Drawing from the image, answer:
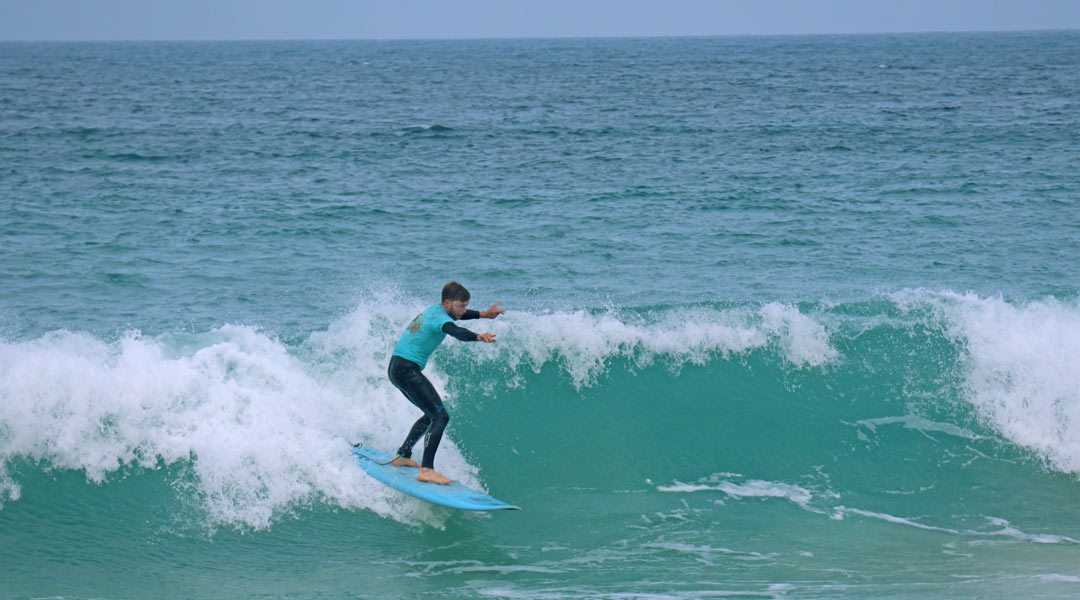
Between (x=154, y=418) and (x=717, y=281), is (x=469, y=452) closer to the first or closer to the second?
(x=154, y=418)

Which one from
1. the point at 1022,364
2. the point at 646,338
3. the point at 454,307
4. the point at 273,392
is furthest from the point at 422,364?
the point at 1022,364

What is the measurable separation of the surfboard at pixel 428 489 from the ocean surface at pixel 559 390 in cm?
24

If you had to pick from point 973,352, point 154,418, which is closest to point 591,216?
point 973,352

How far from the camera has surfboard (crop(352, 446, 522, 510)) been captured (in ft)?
26.1

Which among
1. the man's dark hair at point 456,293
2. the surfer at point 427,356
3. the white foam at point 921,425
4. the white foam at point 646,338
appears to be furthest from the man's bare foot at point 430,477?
the white foam at point 921,425

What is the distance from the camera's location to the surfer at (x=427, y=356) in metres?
7.74

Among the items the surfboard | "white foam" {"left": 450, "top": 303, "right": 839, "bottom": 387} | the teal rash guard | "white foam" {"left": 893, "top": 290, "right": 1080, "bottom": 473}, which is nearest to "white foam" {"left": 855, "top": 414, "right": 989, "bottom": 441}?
"white foam" {"left": 893, "top": 290, "right": 1080, "bottom": 473}

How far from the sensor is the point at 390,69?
86375 millimetres

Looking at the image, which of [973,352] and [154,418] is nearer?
[154,418]

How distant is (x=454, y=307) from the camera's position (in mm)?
7781

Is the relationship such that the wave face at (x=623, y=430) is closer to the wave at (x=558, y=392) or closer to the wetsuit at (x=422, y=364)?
the wave at (x=558, y=392)

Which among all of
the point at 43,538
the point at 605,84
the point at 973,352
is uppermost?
the point at 605,84

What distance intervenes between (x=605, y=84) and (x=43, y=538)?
178ft

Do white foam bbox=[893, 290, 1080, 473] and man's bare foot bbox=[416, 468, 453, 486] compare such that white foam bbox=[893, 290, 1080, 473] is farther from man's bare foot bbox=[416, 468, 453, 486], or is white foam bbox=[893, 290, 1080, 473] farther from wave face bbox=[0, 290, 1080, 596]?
man's bare foot bbox=[416, 468, 453, 486]
